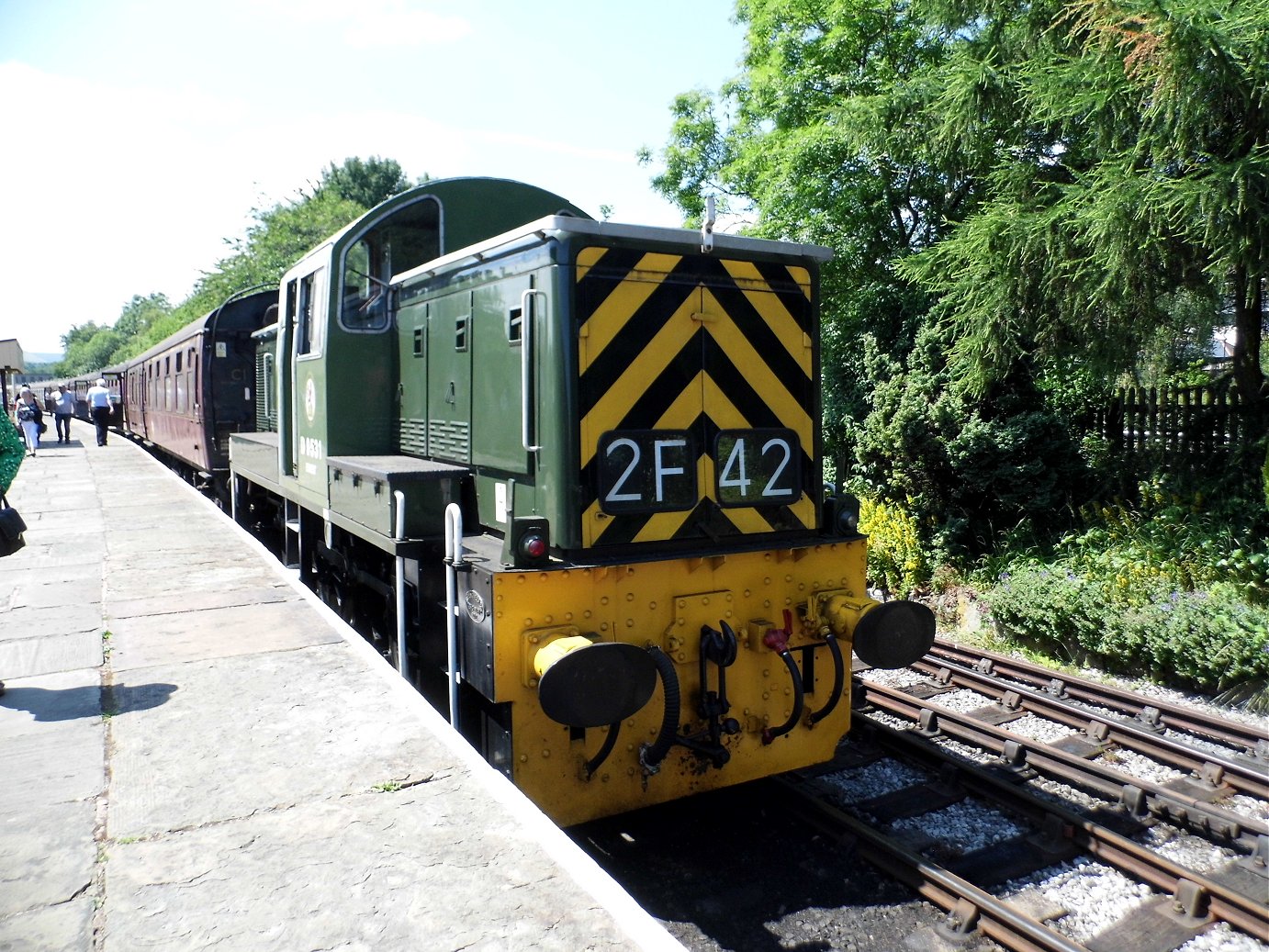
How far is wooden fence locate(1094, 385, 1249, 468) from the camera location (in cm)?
845

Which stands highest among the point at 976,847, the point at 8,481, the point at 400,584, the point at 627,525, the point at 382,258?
the point at 382,258

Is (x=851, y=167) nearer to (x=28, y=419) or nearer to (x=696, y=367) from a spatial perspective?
(x=696, y=367)

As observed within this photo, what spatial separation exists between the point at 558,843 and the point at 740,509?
2006 mm

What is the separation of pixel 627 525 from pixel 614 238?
1.34m

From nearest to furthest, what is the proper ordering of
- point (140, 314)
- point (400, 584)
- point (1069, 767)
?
1. point (400, 584)
2. point (1069, 767)
3. point (140, 314)

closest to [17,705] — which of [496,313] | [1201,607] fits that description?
[496,313]

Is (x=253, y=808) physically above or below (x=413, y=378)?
below

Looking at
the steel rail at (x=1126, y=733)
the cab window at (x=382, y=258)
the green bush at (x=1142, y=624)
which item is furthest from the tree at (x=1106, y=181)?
the cab window at (x=382, y=258)

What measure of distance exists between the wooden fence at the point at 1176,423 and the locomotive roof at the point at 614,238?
18.1ft

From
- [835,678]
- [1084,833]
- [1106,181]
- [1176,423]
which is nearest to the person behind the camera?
[1084,833]

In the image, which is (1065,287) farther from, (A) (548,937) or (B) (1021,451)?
(A) (548,937)

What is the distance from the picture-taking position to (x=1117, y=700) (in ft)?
19.7

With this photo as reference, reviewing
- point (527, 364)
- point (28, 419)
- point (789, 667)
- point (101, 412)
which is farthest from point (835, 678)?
point (101, 412)

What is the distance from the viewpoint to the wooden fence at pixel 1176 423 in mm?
8445
